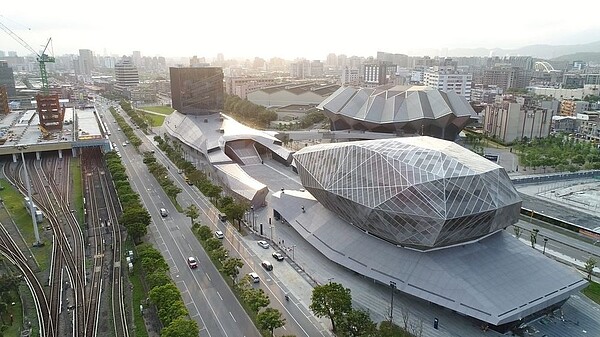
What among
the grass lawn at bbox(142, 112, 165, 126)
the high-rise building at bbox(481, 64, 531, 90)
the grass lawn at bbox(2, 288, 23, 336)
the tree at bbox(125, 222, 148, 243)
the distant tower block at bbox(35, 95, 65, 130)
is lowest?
the grass lawn at bbox(2, 288, 23, 336)

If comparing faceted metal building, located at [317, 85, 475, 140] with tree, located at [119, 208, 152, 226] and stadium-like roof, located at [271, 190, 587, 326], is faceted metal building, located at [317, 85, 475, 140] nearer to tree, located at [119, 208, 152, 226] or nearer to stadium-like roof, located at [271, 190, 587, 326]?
stadium-like roof, located at [271, 190, 587, 326]

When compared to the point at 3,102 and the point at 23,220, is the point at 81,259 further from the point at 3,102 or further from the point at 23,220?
the point at 3,102

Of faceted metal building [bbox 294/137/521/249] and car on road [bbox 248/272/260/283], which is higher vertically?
faceted metal building [bbox 294/137/521/249]

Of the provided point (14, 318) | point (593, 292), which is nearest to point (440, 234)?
point (593, 292)

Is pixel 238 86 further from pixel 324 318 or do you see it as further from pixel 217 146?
pixel 324 318

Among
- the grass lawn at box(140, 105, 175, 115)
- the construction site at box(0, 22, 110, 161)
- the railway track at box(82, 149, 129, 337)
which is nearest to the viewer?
the railway track at box(82, 149, 129, 337)

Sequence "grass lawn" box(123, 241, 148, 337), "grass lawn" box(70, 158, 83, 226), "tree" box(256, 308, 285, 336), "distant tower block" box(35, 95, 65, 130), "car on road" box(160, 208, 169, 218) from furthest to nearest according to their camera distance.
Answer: "distant tower block" box(35, 95, 65, 130) < "grass lawn" box(70, 158, 83, 226) < "car on road" box(160, 208, 169, 218) < "grass lawn" box(123, 241, 148, 337) < "tree" box(256, 308, 285, 336)

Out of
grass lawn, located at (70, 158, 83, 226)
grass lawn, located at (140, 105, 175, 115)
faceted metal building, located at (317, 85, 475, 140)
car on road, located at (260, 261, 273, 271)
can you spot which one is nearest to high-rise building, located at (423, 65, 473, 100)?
faceted metal building, located at (317, 85, 475, 140)

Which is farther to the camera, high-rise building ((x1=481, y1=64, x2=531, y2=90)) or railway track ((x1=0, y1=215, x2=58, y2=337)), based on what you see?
high-rise building ((x1=481, y1=64, x2=531, y2=90))

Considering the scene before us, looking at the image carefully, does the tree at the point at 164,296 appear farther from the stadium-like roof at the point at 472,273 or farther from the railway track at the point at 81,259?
the stadium-like roof at the point at 472,273
